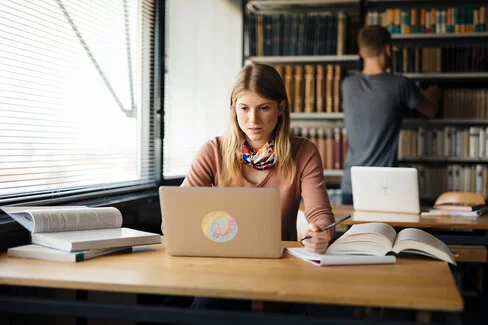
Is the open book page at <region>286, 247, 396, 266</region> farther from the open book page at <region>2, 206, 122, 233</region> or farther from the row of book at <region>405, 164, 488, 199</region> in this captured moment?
the row of book at <region>405, 164, 488, 199</region>

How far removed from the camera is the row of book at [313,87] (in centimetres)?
433

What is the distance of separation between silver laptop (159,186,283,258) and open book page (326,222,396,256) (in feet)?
0.59

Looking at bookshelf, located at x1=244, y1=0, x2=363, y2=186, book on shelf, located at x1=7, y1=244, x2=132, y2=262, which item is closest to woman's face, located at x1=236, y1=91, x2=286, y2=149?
book on shelf, located at x1=7, y1=244, x2=132, y2=262

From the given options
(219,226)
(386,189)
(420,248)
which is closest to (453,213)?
(386,189)

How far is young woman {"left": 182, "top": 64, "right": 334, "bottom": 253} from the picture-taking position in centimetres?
220

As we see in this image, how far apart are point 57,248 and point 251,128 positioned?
31.0 inches

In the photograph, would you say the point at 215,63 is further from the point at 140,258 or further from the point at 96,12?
the point at 140,258

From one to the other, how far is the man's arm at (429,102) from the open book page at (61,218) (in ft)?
7.96

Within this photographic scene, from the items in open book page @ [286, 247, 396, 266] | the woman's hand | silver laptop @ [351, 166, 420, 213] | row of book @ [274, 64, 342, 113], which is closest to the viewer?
open book page @ [286, 247, 396, 266]

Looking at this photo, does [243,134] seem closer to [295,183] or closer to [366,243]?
[295,183]

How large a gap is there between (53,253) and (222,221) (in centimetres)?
46

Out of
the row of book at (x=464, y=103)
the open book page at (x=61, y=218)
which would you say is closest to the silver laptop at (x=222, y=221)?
the open book page at (x=61, y=218)

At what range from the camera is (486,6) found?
4227mm

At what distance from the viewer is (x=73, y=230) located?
1.86 metres
